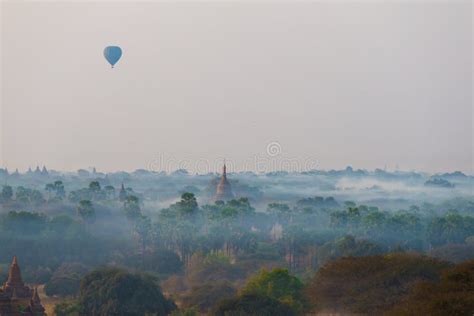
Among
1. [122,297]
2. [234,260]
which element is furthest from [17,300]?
[234,260]

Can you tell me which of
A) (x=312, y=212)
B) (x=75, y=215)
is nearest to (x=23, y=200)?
(x=75, y=215)

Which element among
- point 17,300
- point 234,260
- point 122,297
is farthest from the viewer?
point 234,260

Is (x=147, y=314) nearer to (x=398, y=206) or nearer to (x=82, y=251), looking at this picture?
(x=82, y=251)

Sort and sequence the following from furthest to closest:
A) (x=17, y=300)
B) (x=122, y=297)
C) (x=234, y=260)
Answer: (x=234, y=260) → (x=122, y=297) → (x=17, y=300)

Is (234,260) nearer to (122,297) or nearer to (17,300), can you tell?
(122,297)

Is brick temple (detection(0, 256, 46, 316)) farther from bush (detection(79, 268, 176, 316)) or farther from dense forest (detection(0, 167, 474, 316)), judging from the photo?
bush (detection(79, 268, 176, 316))

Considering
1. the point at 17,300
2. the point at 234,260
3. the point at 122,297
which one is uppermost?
the point at 17,300

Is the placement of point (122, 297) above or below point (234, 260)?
above
